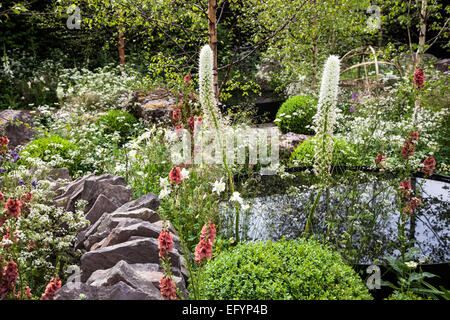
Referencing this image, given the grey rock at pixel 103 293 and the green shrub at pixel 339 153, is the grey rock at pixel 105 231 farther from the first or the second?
the green shrub at pixel 339 153

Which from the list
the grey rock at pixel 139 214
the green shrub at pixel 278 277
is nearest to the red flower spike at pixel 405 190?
the green shrub at pixel 278 277

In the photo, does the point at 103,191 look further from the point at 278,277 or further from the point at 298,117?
the point at 298,117

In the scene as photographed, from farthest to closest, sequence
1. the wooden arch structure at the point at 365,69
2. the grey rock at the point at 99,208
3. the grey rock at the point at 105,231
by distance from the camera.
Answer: the wooden arch structure at the point at 365,69
the grey rock at the point at 99,208
the grey rock at the point at 105,231

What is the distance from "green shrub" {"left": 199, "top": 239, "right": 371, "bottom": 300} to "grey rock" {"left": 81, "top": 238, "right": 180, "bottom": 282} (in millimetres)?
434

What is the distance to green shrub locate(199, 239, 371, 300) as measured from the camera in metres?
1.79

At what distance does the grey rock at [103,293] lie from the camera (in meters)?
1.58

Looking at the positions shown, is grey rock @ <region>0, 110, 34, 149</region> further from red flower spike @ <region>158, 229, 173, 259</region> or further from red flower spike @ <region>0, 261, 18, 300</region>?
red flower spike @ <region>158, 229, 173, 259</region>

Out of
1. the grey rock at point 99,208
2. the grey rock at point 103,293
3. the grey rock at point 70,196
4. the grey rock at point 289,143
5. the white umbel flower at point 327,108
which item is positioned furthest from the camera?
the grey rock at point 289,143

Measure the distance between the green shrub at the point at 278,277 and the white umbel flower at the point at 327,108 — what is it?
0.69 metres

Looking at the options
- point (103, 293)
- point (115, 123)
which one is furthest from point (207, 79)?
point (115, 123)

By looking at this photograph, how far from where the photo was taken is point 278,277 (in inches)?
73.2

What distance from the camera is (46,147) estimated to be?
486cm
